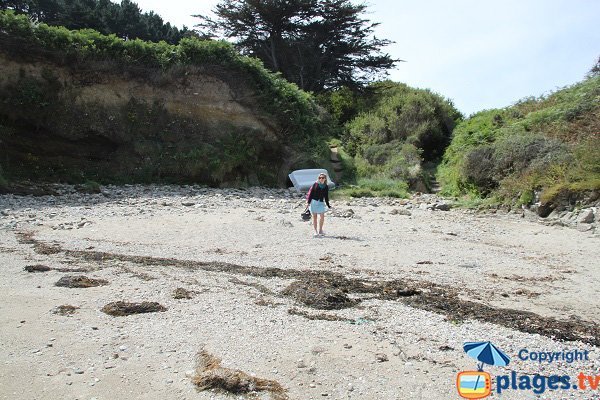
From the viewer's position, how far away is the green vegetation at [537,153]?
13688 mm

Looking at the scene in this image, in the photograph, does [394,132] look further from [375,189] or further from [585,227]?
[585,227]

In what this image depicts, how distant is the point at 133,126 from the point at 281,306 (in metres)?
15.1

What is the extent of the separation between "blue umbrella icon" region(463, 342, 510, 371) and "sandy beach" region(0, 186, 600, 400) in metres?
0.06

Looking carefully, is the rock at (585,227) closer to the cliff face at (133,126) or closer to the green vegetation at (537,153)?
the green vegetation at (537,153)

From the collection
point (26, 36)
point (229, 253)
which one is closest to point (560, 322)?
point (229, 253)

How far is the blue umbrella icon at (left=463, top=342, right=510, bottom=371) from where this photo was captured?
4066 millimetres

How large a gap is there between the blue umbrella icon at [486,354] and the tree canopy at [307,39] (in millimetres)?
26943

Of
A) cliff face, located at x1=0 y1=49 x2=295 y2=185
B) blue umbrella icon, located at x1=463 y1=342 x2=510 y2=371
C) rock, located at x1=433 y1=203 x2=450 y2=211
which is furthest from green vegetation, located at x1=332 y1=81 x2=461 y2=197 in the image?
blue umbrella icon, located at x1=463 y1=342 x2=510 y2=371

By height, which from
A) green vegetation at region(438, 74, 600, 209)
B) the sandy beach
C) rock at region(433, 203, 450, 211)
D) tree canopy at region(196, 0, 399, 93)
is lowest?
the sandy beach

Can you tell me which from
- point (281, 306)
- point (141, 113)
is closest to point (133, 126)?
point (141, 113)

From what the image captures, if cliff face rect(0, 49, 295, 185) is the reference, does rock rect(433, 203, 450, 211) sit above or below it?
below

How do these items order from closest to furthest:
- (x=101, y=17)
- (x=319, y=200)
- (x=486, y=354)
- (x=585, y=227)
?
(x=486, y=354) → (x=319, y=200) → (x=585, y=227) → (x=101, y=17)

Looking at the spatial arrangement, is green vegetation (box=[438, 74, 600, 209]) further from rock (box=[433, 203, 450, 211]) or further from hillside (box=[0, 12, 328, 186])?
hillside (box=[0, 12, 328, 186])

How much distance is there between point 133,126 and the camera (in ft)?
61.5
